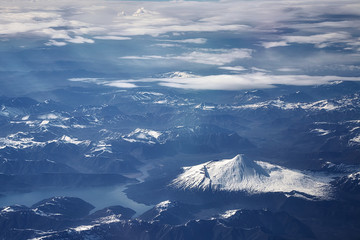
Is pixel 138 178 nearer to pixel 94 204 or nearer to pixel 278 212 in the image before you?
pixel 94 204

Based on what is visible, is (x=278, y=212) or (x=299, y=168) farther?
(x=299, y=168)

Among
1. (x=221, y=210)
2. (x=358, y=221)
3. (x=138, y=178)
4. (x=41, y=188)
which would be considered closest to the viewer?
(x=358, y=221)

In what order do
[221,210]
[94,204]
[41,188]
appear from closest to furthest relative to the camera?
[221,210]
[94,204]
[41,188]

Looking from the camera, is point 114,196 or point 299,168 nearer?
point 114,196

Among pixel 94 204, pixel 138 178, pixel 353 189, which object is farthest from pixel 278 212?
pixel 138 178

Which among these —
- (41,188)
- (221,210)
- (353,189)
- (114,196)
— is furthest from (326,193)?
(41,188)

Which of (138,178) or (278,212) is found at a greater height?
(278,212)
